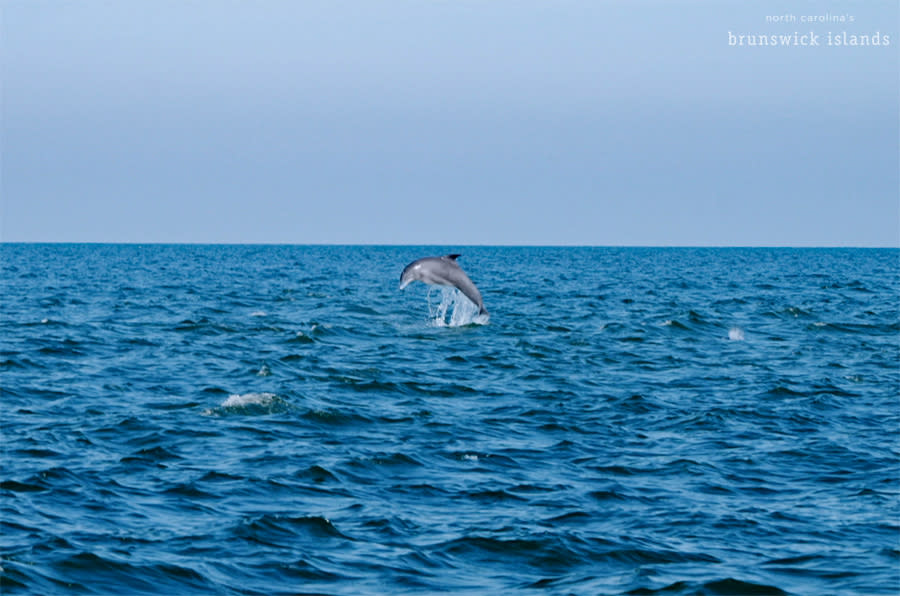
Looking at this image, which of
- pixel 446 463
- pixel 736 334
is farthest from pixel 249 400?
pixel 736 334

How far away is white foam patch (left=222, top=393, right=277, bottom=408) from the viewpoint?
66.2 ft

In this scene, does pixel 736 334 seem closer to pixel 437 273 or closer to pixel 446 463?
pixel 437 273

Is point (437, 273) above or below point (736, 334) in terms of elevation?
below

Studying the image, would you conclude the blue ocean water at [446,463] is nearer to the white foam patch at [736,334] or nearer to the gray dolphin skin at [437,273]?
the white foam patch at [736,334]

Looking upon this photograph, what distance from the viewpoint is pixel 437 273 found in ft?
Answer: 100

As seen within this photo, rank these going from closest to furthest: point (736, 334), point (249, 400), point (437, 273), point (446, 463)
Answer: point (446, 463) → point (249, 400) → point (437, 273) → point (736, 334)

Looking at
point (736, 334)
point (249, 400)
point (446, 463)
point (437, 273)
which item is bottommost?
point (446, 463)

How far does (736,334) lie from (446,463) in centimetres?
2082

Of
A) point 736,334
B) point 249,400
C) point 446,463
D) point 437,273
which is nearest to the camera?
point 446,463

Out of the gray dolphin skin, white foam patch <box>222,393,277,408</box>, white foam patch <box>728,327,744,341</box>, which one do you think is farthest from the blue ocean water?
the gray dolphin skin

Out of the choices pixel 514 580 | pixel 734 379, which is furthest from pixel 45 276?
pixel 514 580

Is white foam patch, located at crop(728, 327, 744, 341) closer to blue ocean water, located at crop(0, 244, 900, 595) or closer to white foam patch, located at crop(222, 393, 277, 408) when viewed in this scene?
blue ocean water, located at crop(0, 244, 900, 595)

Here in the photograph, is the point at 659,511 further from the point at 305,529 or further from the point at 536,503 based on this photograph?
the point at 305,529

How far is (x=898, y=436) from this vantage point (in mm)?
18297
